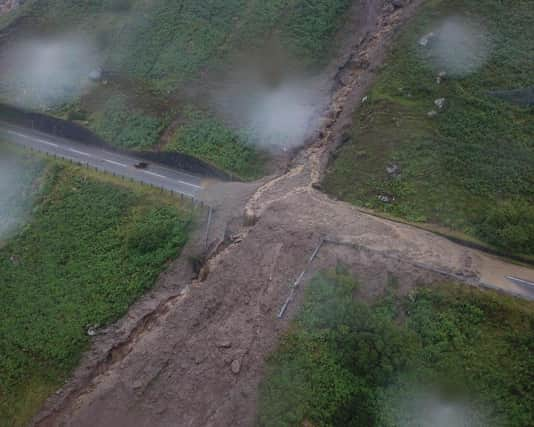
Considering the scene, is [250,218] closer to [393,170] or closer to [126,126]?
[393,170]

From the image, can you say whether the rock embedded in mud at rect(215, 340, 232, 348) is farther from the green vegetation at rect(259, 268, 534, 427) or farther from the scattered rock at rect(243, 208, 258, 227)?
the scattered rock at rect(243, 208, 258, 227)

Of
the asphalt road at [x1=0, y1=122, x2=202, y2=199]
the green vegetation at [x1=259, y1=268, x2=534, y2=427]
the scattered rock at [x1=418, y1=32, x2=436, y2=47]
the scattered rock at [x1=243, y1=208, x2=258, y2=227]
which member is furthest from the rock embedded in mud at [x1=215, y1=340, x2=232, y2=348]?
the scattered rock at [x1=418, y1=32, x2=436, y2=47]

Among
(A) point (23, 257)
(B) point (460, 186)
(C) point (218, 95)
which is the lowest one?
(A) point (23, 257)

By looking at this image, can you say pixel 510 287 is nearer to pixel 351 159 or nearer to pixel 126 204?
pixel 351 159

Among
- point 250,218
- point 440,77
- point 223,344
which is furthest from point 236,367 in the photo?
Answer: point 440,77

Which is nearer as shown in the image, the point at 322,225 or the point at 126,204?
the point at 322,225

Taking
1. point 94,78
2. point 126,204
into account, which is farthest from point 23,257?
point 94,78

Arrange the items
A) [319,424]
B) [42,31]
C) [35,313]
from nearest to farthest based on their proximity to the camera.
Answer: [319,424], [35,313], [42,31]
